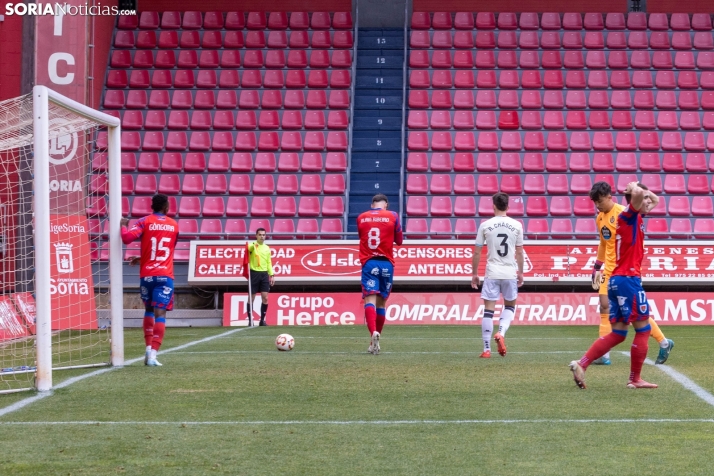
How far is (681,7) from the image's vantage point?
29.4 meters

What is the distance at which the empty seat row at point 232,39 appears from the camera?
91.5ft

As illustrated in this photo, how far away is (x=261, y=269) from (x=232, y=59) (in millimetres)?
9033

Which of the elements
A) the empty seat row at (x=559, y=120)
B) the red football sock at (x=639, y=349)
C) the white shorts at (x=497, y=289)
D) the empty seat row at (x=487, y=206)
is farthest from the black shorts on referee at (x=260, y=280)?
the red football sock at (x=639, y=349)

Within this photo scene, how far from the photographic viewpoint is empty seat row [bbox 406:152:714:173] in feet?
82.3

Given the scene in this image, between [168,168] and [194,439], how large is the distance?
19483 mm

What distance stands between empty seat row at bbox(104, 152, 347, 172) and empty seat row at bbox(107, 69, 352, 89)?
2.56m

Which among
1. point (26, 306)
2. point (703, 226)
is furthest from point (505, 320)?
point (703, 226)

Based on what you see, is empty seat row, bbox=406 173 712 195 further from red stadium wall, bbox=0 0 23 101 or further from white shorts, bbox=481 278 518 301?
white shorts, bbox=481 278 518 301

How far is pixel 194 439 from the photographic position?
20.2 feet

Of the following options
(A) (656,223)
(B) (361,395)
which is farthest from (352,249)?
(B) (361,395)

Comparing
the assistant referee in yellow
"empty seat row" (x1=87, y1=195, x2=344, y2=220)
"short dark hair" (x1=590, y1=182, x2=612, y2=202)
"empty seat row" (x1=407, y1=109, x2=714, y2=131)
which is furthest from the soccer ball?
"empty seat row" (x1=407, y1=109, x2=714, y2=131)

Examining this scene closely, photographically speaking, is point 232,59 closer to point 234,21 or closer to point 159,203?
point 234,21

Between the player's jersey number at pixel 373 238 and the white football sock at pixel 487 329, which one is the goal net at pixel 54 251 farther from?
the white football sock at pixel 487 329

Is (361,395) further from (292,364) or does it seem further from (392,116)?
(392,116)
